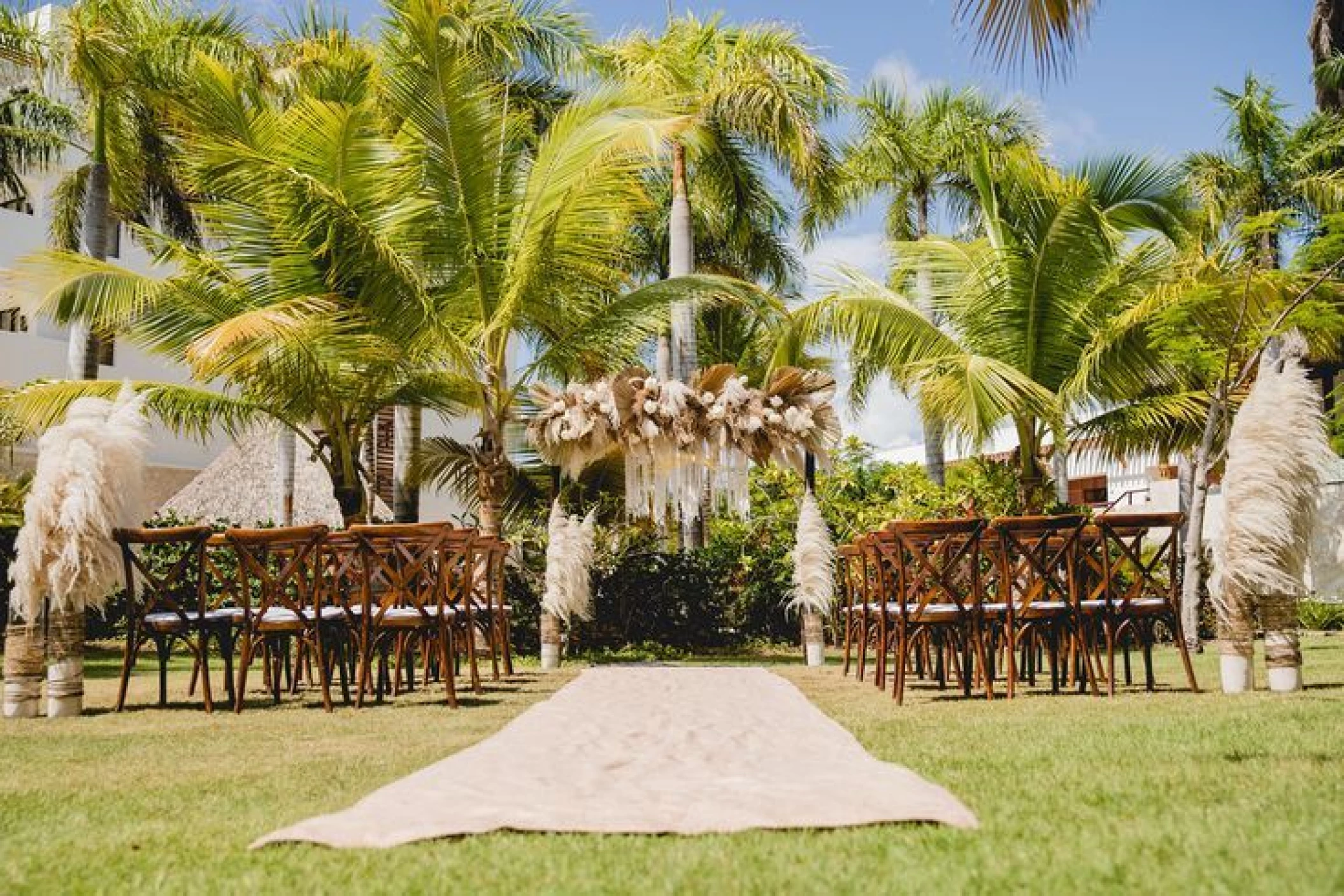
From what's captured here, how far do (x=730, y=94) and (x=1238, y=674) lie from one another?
11.7 metres

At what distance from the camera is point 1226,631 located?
697 cm

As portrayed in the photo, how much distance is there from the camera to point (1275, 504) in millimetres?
6480

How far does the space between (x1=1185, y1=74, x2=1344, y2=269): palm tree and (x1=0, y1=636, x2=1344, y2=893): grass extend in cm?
1967

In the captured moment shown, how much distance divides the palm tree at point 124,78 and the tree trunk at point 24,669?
8223 millimetres

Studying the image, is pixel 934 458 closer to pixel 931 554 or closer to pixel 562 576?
pixel 562 576

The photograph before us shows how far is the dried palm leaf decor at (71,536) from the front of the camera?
22.0 feet

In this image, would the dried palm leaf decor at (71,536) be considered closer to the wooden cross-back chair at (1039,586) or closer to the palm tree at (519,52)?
the wooden cross-back chair at (1039,586)

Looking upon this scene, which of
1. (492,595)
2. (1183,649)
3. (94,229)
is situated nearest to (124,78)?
(94,229)

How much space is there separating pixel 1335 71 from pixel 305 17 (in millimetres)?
13829

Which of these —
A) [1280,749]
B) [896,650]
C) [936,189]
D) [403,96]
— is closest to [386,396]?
[403,96]

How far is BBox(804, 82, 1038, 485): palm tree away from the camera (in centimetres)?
2317

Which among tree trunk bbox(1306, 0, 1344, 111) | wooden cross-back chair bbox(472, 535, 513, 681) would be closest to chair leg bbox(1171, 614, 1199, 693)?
wooden cross-back chair bbox(472, 535, 513, 681)

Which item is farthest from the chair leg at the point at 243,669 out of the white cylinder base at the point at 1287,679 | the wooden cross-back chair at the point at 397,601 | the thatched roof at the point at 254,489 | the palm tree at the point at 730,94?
the thatched roof at the point at 254,489

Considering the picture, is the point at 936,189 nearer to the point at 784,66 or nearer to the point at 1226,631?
the point at 784,66
